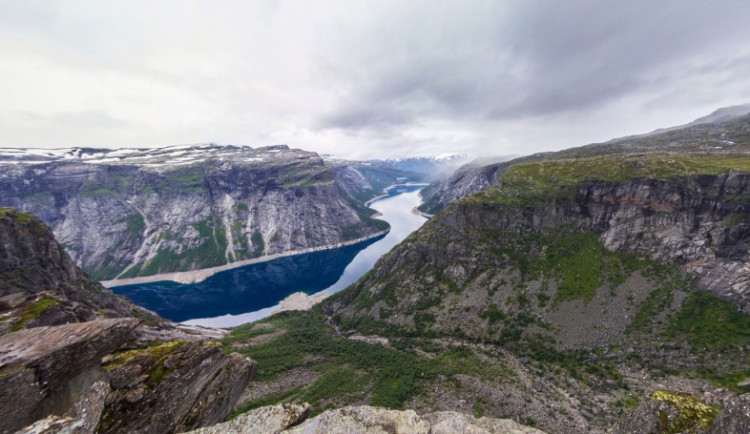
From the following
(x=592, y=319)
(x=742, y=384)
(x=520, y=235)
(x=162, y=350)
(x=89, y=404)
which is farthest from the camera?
(x=520, y=235)

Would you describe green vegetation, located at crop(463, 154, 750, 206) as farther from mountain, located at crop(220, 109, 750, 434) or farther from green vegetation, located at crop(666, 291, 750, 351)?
green vegetation, located at crop(666, 291, 750, 351)

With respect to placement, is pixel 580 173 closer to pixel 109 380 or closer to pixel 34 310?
pixel 109 380

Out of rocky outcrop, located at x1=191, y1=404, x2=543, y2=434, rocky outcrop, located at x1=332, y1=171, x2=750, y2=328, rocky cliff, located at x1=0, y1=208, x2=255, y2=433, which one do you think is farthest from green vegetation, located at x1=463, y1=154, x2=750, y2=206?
rocky cliff, located at x1=0, y1=208, x2=255, y2=433

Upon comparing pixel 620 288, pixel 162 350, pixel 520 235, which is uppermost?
pixel 162 350

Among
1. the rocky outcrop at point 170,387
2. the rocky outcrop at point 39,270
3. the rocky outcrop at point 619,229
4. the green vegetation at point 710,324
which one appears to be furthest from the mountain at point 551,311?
the rocky outcrop at point 170,387

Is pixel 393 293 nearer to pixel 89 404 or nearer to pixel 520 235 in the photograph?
pixel 520 235

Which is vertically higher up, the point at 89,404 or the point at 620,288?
the point at 89,404

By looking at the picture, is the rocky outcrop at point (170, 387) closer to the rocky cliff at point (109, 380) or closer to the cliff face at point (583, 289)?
the rocky cliff at point (109, 380)

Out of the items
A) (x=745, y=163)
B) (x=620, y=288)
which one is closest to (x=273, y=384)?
(x=620, y=288)
